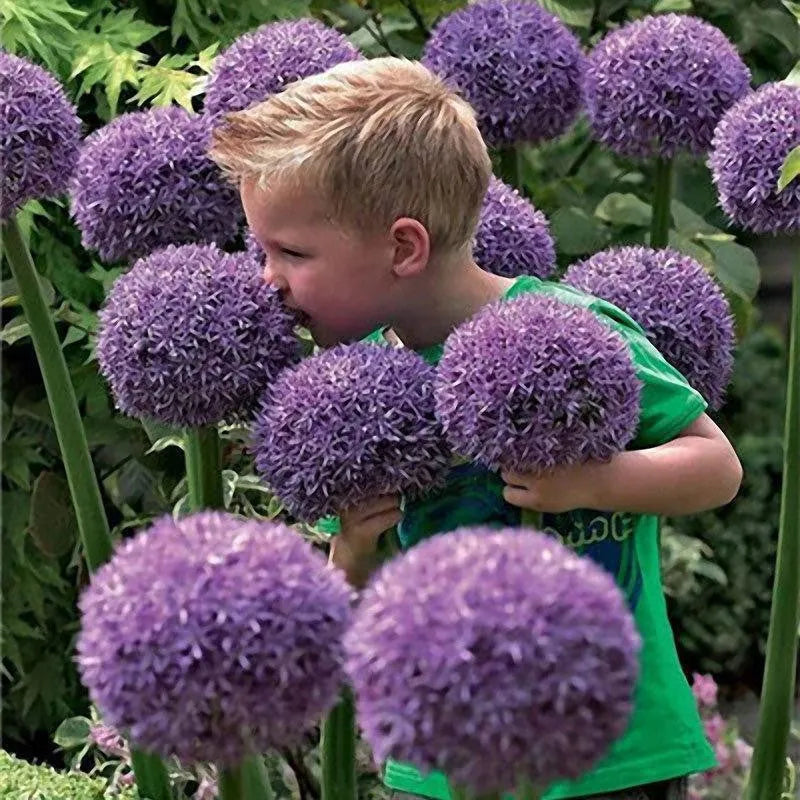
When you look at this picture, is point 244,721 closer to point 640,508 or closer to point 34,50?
point 640,508

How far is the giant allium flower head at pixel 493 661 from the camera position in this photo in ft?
1.72

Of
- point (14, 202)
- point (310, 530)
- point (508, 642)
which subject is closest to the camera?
point (508, 642)

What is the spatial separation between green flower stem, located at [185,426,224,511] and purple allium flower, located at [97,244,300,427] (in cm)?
7

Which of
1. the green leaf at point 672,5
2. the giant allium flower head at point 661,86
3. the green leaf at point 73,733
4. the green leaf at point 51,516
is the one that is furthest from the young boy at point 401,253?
the green leaf at point 672,5

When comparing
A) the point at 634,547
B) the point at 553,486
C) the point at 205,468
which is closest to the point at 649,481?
the point at 553,486

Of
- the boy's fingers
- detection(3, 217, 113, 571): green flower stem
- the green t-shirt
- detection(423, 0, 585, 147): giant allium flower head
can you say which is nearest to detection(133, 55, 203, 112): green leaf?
detection(423, 0, 585, 147): giant allium flower head

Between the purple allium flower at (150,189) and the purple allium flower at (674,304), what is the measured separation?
0.84ft

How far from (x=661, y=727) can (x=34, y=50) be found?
876 millimetres

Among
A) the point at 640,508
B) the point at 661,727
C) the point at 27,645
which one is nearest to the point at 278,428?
the point at 640,508

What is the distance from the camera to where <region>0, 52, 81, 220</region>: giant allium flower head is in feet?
2.96

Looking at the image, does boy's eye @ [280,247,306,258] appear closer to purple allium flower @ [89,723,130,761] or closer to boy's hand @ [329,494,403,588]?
boy's hand @ [329,494,403,588]

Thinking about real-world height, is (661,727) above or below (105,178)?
below

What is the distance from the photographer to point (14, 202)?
915mm

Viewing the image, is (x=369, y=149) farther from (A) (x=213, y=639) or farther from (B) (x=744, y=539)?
(B) (x=744, y=539)
